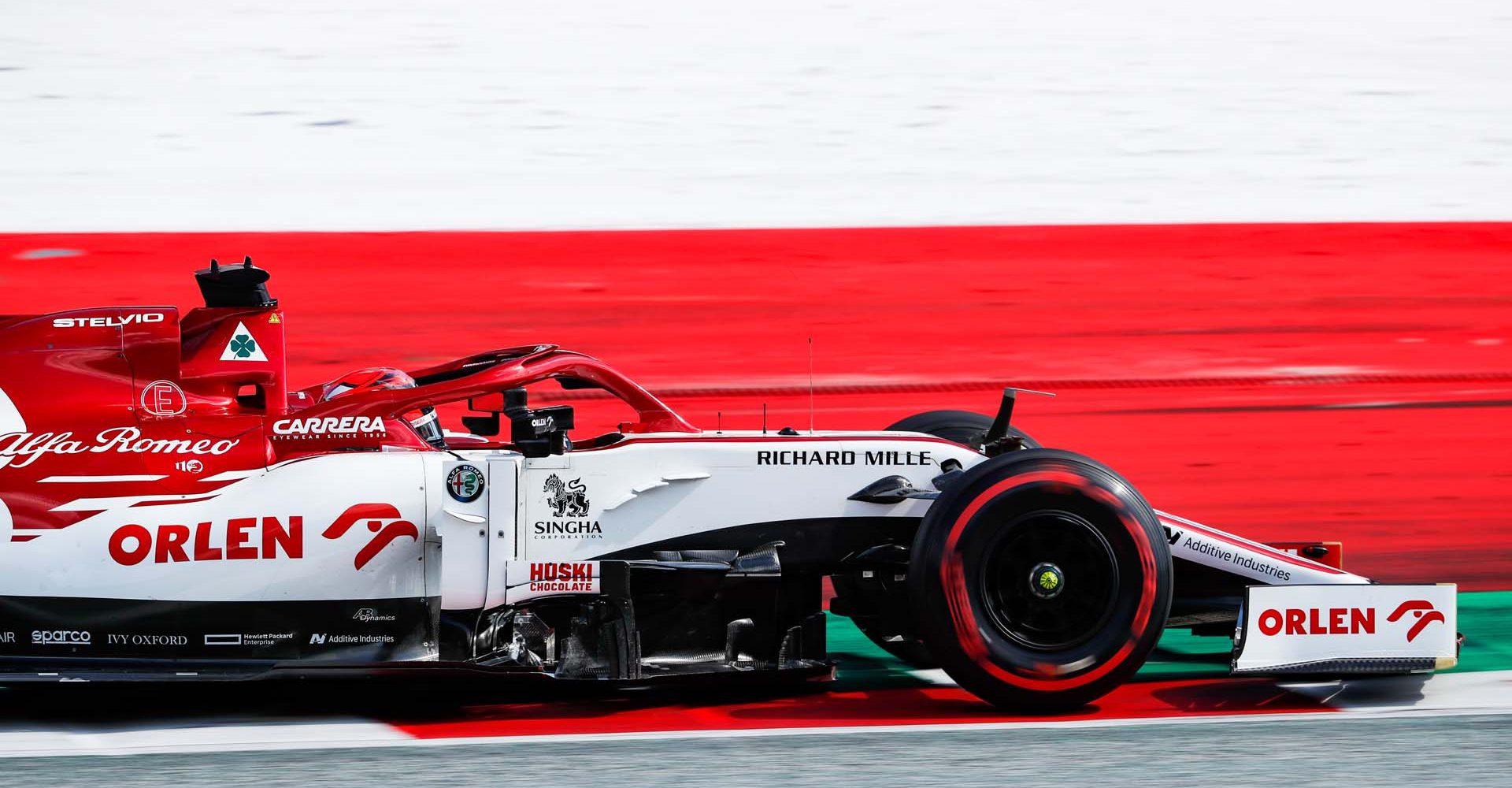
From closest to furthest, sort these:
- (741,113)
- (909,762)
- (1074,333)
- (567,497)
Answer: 1. (909,762)
2. (567,497)
3. (1074,333)
4. (741,113)

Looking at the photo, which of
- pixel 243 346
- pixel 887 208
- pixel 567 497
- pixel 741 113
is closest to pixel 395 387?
pixel 243 346

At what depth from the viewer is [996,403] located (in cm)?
1226

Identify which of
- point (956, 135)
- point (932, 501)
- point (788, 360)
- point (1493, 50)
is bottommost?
point (932, 501)

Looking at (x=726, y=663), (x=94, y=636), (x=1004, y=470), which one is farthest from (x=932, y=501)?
(x=94, y=636)

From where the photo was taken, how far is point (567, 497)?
20.0 feet

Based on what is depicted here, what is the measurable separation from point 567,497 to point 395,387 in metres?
0.86

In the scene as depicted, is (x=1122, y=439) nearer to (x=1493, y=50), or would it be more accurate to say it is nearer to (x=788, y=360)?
(x=788, y=360)

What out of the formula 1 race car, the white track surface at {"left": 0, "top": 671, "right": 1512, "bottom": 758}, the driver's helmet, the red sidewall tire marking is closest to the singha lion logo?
the formula 1 race car

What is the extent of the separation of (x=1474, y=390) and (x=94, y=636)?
10273 mm

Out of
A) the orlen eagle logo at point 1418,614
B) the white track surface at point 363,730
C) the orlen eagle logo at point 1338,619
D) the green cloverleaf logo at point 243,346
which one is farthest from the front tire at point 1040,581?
the green cloverleaf logo at point 243,346

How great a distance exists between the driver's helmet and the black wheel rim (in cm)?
212

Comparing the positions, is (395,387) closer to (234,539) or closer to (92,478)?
(234,539)

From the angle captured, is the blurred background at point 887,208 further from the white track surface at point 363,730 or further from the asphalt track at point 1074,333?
the white track surface at point 363,730

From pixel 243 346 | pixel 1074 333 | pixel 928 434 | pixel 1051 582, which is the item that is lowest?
pixel 1051 582
